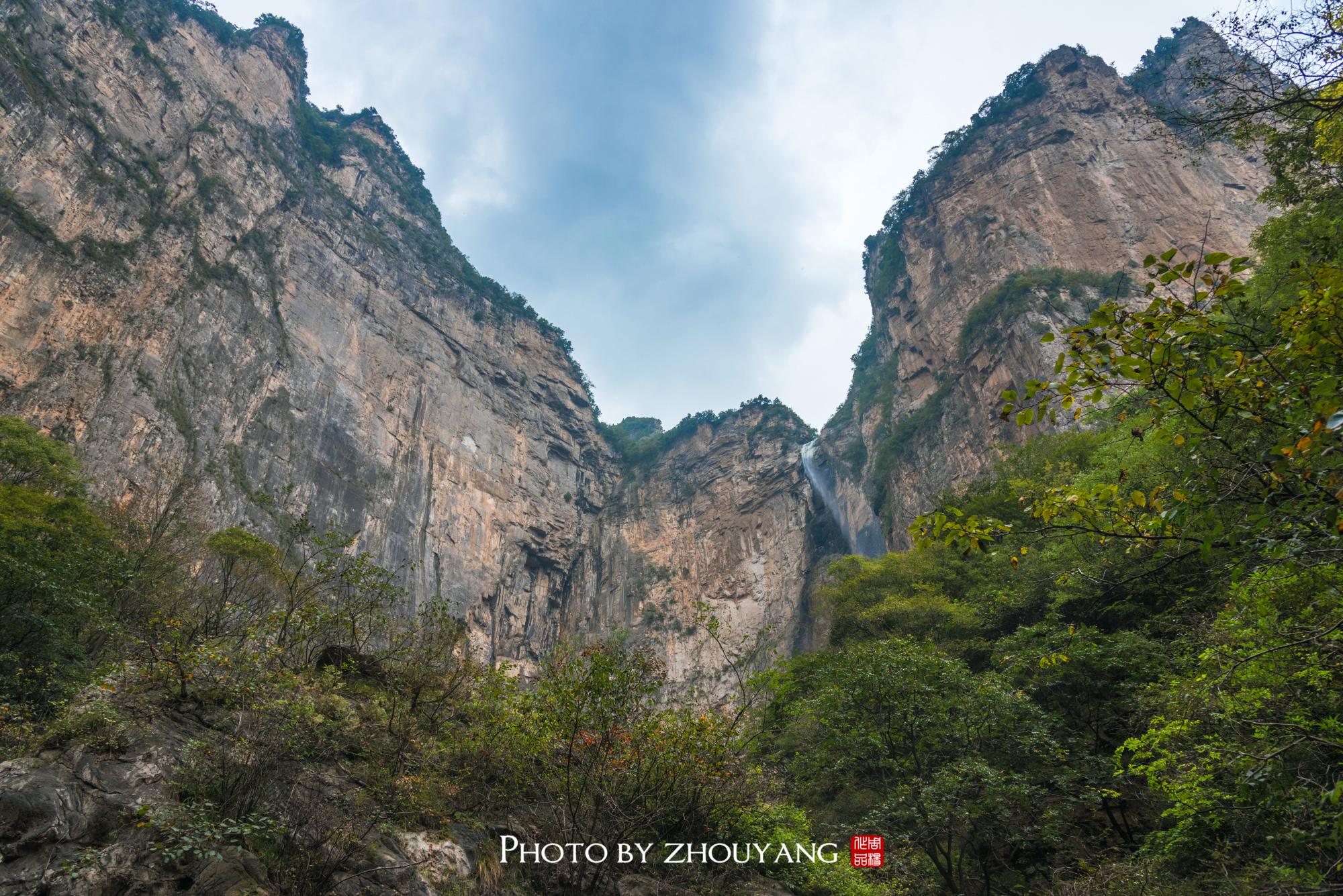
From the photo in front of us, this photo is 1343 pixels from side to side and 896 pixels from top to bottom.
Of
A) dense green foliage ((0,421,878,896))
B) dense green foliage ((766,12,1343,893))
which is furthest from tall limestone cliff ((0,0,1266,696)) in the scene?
dense green foliage ((0,421,878,896))

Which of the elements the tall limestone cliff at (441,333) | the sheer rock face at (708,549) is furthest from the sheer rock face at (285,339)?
the sheer rock face at (708,549)

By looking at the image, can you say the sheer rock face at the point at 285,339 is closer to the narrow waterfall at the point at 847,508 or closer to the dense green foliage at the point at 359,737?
the narrow waterfall at the point at 847,508

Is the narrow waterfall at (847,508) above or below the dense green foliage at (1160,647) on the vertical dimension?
above

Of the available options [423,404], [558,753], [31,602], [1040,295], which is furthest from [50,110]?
→ [1040,295]

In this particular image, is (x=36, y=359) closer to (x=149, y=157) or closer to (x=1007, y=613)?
(x=149, y=157)

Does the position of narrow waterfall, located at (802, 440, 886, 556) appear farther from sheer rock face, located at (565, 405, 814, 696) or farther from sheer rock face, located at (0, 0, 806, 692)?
sheer rock face, located at (0, 0, 806, 692)

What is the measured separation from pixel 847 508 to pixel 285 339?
33047mm

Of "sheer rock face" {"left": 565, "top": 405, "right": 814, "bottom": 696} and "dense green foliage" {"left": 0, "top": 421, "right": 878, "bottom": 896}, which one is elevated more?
"sheer rock face" {"left": 565, "top": 405, "right": 814, "bottom": 696}

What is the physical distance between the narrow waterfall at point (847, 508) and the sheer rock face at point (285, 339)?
1.91 m

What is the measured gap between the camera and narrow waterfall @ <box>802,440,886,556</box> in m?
36.8

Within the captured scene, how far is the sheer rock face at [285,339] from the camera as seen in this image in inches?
917

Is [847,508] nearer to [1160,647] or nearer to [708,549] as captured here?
[708,549]

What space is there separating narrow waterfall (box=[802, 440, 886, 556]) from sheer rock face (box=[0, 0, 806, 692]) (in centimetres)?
191

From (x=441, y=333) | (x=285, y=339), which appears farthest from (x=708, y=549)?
(x=285, y=339)
